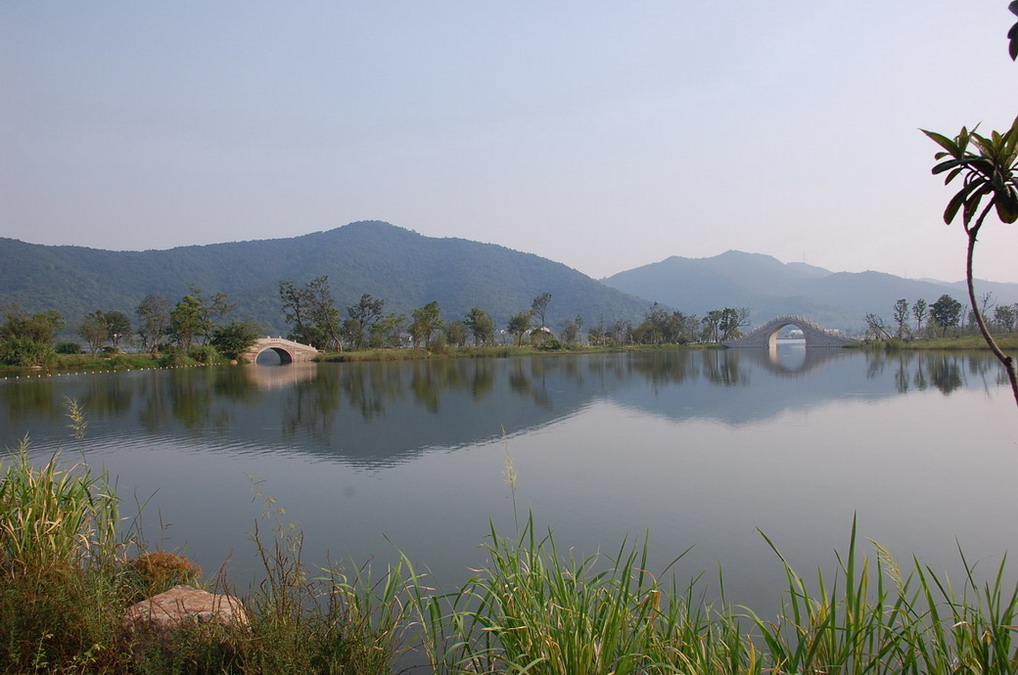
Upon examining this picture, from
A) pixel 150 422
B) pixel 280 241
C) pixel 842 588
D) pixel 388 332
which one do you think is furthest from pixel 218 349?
pixel 280 241

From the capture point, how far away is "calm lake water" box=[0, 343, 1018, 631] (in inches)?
267

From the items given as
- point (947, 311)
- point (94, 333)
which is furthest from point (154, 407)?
point (947, 311)

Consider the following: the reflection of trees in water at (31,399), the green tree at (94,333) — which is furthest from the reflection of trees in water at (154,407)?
the green tree at (94,333)

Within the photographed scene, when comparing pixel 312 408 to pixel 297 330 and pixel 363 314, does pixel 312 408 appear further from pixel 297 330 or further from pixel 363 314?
pixel 363 314

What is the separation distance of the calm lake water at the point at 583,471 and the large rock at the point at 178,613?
70.6 inches

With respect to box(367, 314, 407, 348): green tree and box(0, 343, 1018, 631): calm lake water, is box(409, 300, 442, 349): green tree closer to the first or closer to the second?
box(367, 314, 407, 348): green tree

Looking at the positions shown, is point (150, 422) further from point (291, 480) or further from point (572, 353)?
point (572, 353)

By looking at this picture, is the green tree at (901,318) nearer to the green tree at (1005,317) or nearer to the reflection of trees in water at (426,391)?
the green tree at (1005,317)

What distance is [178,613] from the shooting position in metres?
3.72

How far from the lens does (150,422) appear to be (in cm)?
1686

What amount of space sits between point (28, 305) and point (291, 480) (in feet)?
358

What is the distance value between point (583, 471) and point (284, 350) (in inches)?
1911

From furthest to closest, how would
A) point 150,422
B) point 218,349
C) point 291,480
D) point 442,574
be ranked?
point 218,349 < point 150,422 < point 291,480 < point 442,574

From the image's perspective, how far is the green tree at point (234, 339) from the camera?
50.9m
